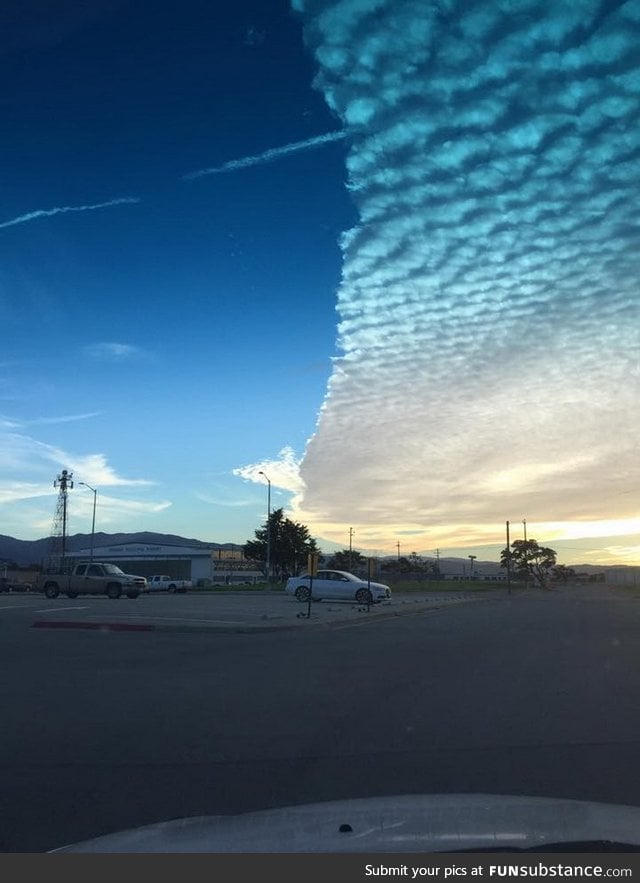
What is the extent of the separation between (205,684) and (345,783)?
18.9 ft

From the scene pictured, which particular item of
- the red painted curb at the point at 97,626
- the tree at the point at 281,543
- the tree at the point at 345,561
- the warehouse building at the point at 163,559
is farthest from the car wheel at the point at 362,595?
the tree at the point at 345,561

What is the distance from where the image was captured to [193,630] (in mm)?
20984

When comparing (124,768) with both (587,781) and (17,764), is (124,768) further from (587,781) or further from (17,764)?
(587,781)

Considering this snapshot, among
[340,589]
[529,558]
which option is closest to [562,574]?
[529,558]

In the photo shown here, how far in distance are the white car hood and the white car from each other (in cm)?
3359

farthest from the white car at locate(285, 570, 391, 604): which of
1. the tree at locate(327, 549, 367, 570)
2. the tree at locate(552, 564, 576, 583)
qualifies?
the tree at locate(552, 564, 576, 583)

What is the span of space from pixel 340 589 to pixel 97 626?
1899 cm

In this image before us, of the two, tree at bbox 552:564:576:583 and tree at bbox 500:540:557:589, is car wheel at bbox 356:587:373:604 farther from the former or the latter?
tree at bbox 552:564:576:583

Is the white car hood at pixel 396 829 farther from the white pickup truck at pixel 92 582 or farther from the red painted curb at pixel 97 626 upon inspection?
the white pickup truck at pixel 92 582

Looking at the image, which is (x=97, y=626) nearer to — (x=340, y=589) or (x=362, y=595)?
(x=362, y=595)

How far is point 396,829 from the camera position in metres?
3.86

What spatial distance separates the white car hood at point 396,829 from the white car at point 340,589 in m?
33.6

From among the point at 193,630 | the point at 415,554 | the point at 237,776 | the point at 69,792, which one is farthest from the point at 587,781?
the point at 415,554

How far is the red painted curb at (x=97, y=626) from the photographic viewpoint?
69.3 feet
